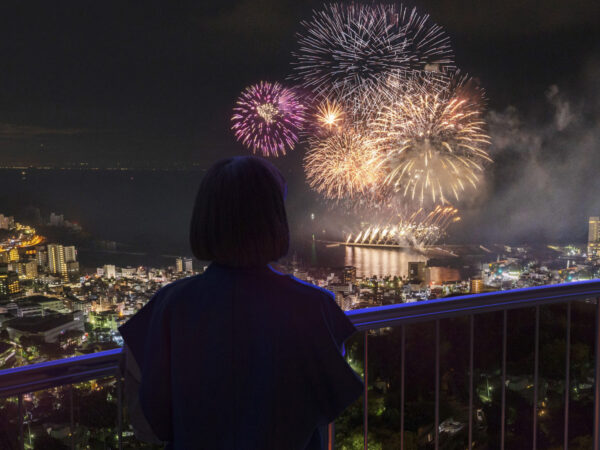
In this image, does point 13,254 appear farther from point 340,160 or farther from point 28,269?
point 340,160

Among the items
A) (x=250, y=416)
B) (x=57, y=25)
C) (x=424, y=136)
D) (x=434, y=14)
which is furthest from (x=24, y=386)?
(x=57, y=25)

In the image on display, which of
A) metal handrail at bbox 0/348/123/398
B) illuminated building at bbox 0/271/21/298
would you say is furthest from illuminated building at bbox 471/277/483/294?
metal handrail at bbox 0/348/123/398

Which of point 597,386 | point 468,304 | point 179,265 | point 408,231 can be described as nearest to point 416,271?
point 408,231

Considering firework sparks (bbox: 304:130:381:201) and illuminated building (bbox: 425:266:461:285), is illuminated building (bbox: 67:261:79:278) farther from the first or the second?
illuminated building (bbox: 425:266:461:285)

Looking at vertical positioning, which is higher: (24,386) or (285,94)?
(285,94)

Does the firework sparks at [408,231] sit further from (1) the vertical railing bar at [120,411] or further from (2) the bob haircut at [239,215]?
(2) the bob haircut at [239,215]

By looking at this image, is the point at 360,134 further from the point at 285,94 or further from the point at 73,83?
the point at 73,83
